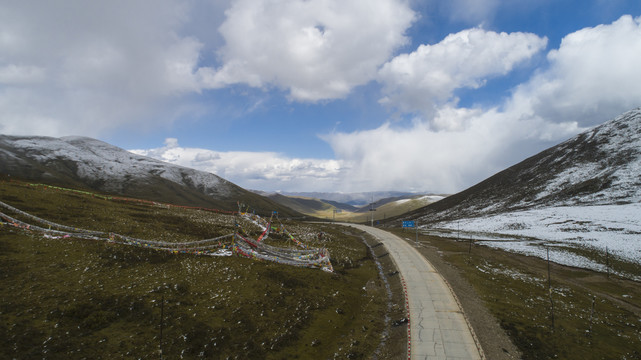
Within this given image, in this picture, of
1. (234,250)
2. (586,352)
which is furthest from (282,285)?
(586,352)

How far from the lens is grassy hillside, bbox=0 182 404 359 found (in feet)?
56.9

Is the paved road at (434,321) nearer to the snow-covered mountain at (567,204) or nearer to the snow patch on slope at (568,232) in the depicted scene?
the snow patch on slope at (568,232)

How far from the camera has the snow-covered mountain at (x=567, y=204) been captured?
61844mm

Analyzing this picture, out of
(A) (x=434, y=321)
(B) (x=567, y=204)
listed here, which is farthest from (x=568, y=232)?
(A) (x=434, y=321)

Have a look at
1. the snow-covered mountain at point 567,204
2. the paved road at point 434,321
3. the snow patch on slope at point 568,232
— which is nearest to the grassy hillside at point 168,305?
the paved road at point 434,321

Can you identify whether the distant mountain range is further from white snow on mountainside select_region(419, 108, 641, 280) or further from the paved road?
the paved road

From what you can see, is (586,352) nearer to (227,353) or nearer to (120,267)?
(227,353)

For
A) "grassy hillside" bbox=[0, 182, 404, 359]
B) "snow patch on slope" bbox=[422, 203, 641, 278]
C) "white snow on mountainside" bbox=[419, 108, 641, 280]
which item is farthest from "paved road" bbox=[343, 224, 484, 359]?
"white snow on mountainside" bbox=[419, 108, 641, 280]

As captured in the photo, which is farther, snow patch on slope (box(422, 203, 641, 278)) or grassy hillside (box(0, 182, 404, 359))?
snow patch on slope (box(422, 203, 641, 278))

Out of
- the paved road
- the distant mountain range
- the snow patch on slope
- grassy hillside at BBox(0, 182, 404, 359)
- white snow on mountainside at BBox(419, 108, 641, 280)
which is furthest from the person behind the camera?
the distant mountain range

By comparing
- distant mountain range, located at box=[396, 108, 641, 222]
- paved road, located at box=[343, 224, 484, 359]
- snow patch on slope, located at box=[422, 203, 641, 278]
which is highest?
distant mountain range, located at box=[396, 108, 641, 222]

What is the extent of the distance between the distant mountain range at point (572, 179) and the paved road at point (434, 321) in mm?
112105

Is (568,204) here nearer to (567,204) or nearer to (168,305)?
(567,204)

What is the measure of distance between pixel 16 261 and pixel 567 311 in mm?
54753
